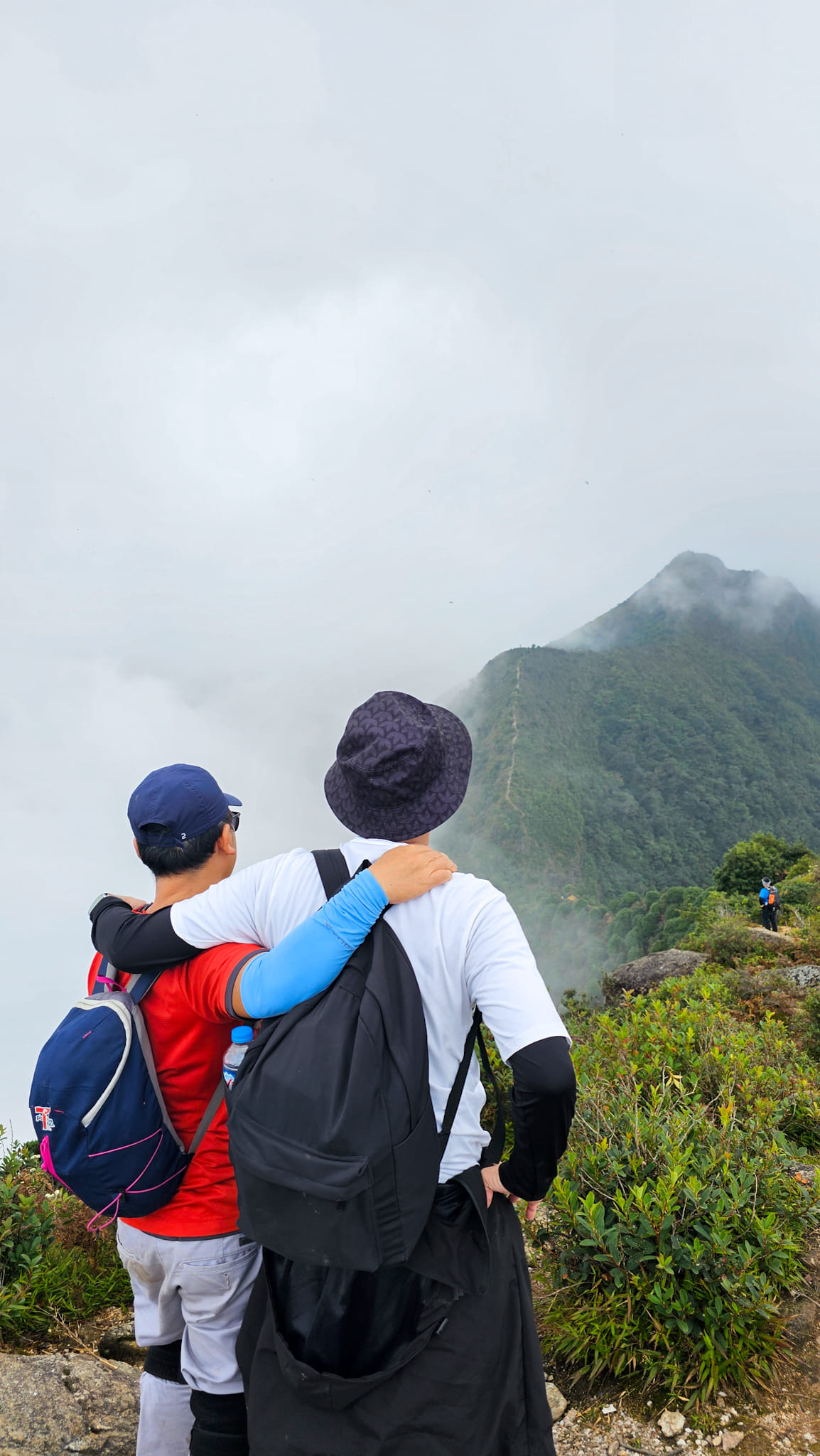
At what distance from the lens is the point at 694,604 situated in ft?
356

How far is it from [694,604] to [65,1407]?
→ 115282mm

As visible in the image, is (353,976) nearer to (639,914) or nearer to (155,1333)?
(155,1333)

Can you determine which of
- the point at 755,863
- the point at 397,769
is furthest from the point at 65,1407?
the point at 755,863

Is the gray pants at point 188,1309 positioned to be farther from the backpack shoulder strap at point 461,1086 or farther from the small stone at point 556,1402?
the small stone at point 556,1402

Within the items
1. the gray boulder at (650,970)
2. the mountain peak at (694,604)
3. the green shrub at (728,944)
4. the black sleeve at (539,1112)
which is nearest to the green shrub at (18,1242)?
the black sleeve at (539,1112)

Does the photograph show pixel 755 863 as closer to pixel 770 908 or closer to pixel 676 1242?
pixel 770 908

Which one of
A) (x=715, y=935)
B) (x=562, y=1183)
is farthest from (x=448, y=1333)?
(x=715, y=935)

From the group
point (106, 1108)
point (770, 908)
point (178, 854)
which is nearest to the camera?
point (106, 1108)

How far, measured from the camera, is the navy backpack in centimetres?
167

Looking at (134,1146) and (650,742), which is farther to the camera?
(650,742)

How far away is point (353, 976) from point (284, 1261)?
612mm

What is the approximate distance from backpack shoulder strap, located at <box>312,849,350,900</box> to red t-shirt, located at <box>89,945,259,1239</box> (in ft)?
1.11

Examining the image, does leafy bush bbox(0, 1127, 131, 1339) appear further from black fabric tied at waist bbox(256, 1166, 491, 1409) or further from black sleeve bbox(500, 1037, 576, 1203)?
black sleeve bbox(500, 1037, 576, 1203)

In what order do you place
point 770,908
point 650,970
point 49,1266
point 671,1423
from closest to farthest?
point 671,1423
point 49,1266
point 650,970
point 770,908
